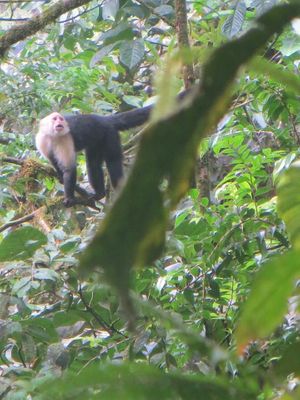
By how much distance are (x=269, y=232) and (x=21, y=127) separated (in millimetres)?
3657

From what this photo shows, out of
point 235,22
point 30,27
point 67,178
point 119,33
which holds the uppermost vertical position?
point 30,27

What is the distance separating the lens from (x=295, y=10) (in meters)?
0.36

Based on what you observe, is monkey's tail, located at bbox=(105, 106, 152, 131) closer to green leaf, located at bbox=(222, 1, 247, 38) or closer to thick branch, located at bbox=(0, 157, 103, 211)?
thick branch, located at bbox=(0, 157, 103, 211)

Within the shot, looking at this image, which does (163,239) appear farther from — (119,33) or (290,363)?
(119,33)

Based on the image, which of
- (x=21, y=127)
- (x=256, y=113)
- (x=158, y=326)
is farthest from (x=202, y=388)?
(x=21, y=127)

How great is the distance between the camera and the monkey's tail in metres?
5.35

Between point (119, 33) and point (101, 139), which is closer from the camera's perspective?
point (119, 33)

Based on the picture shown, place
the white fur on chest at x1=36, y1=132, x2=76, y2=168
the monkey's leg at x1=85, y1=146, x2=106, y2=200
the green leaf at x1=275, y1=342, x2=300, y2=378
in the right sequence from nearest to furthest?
the green leaf at x1=275, y1=342, x2=300, y2=378, the white fur on chest at x1=36, y1=132, x2=76, y2=168, the monkey's leg at x1=85, y1=146, x2=106, y2=200

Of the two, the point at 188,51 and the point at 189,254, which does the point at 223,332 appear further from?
the point at 188,51

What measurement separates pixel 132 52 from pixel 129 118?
1.80m

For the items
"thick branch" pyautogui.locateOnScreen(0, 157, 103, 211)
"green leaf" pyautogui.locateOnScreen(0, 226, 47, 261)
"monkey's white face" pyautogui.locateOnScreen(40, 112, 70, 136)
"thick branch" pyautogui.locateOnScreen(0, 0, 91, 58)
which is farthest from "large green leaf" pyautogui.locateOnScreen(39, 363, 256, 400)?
"monkey's white face" pyautogui.locateOnScreen(40, 112, 70, 136)

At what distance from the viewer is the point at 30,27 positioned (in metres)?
3.85

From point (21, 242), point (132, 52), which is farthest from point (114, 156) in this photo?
point (21, 242)

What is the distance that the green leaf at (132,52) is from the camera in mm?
3605
